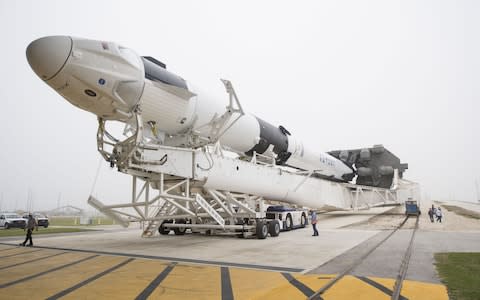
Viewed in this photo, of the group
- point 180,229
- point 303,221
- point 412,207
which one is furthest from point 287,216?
point 412,207

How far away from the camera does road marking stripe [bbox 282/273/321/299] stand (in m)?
4.81

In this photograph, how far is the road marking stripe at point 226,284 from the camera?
4.81 metres

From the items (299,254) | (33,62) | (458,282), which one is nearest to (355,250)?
(299,254)

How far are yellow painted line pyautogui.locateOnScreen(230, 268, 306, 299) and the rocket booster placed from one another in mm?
5284

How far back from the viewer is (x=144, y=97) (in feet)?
29.7

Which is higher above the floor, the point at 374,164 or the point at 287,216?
the point at 374,164

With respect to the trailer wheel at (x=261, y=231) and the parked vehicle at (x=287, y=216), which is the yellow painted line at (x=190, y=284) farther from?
the parked vehicle at (x=287, y=216)

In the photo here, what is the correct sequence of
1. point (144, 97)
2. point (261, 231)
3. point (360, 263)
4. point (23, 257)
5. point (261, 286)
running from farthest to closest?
point (261, 231), point (144, 97), point (23, 257), point (360, 263), point (261, 286)

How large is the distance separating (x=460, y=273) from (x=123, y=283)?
20.0 ft

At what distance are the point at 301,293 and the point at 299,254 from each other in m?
4.18

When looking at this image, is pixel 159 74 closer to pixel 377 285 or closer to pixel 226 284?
pixel 226 284

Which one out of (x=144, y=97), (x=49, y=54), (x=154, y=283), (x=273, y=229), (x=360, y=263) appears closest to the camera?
(x=154, y=283)

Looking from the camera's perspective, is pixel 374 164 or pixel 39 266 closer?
pixel 39 266

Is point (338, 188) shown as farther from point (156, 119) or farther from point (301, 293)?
point (301, 293)
